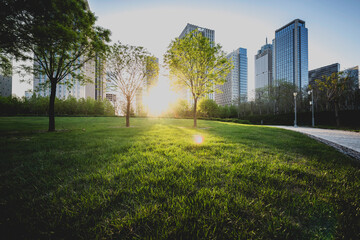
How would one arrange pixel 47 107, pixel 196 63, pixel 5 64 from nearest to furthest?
1. pixel 5 64
2. pixel 196 63
3. pixel 47 107

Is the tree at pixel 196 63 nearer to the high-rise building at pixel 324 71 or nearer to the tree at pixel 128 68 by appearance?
the tree at pixel 128 68

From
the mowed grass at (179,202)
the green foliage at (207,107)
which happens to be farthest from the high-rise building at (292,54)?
the mowed grass at (179,202)

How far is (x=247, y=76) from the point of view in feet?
372

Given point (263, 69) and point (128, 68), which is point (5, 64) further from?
point (263, 69)

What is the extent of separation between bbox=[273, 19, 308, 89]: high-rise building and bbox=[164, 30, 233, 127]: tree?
3896 inches

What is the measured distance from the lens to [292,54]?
285 feet

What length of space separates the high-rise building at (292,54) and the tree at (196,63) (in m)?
99.0

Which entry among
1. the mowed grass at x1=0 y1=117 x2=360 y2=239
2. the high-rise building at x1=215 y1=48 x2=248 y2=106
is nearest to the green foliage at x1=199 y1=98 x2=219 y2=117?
the mowed grass at x1=0 y1=117 x2=360 y2=239

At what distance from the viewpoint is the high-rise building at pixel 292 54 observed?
84938 mm

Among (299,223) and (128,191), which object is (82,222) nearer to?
(128,191)

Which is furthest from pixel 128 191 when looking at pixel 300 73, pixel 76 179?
pixel 300 73

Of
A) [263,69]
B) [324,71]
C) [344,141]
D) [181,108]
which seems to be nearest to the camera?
[344,141]

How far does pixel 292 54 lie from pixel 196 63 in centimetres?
11401

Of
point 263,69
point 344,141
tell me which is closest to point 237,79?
point 263,69
